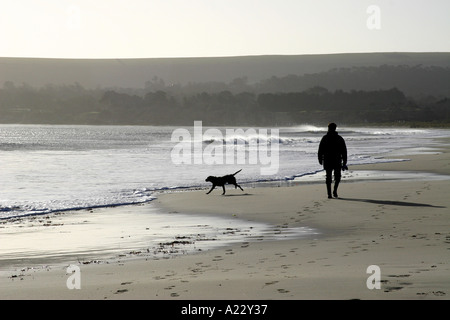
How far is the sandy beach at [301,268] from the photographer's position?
6.54 m

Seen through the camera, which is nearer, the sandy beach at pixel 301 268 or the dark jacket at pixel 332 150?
the sandy beach at pixel 301 268

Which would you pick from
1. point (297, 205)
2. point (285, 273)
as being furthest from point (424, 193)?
point (285, 273)

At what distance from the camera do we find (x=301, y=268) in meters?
7.77

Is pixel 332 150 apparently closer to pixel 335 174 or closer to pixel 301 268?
pixel 335 174

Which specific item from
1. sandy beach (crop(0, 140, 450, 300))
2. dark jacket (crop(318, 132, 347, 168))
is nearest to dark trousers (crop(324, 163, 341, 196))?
dark jacket (crop(318, 132, 347, 168))

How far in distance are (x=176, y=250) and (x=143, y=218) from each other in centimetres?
444

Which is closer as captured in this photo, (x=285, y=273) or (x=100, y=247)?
(x=285, y=273)

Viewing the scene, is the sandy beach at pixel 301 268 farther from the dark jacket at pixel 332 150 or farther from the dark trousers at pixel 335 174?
the dark jacket at pixel 332 150

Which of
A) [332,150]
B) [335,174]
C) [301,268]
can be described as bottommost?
[301,268]

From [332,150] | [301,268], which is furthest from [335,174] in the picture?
[301,268]

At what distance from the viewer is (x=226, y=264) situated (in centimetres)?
833

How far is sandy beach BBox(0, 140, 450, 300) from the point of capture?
6543 mm

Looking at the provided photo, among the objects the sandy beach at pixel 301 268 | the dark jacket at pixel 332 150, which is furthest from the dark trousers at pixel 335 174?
the sandy beach at pixel 301 268
